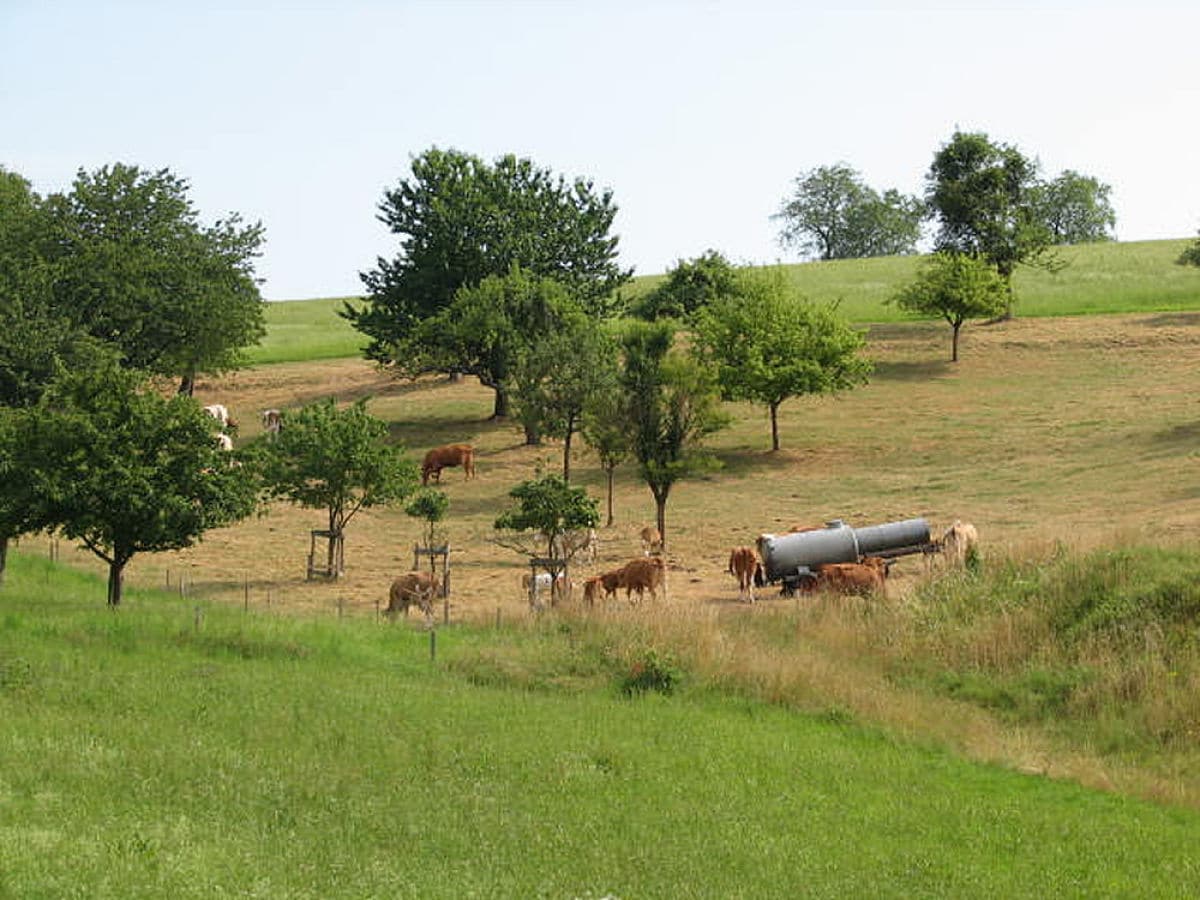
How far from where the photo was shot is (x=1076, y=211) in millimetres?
160125

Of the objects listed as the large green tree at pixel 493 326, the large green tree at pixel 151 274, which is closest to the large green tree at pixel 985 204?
the large green tree at pixel 493 326

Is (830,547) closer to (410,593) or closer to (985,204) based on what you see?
(410,593)

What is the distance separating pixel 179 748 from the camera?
18.7 m

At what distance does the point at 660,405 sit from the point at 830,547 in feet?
35.7

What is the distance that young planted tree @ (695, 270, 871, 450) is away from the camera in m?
57.8

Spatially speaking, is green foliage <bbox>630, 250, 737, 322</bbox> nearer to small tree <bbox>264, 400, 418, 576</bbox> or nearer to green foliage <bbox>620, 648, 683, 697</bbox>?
small tree <bbox>264, 400, 418, 576</bbox>

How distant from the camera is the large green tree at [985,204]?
80.4m

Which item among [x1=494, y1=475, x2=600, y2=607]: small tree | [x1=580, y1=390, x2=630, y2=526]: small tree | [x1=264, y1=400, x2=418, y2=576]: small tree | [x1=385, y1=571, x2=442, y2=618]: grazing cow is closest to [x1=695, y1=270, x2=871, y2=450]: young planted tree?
[x1=580, y1=390, x2=630, y2=526]: small tree

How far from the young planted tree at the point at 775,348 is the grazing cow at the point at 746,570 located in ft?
78.8

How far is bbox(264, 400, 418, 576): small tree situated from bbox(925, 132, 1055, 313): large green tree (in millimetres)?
50644

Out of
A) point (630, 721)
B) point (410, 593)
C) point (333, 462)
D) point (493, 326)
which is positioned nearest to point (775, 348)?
point (493, 326)

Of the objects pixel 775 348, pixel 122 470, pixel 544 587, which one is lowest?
pixel 544 587

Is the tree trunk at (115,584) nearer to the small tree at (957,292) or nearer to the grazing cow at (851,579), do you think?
the grazing cow at (851,579)

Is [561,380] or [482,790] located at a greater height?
[561,380]
